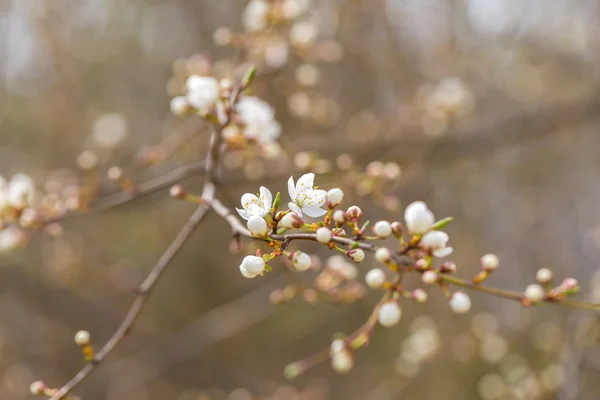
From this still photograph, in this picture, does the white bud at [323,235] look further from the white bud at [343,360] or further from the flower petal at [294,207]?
the white bud at [343,360]

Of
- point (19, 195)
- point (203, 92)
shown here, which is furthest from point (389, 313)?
point (19, 195)

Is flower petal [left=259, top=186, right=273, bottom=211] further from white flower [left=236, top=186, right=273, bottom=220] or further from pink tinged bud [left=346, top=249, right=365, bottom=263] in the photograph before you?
pink tinged bud [left=346, top=249, right=365, bottom=263]

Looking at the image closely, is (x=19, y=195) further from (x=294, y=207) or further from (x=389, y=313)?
(x=389, y=313)

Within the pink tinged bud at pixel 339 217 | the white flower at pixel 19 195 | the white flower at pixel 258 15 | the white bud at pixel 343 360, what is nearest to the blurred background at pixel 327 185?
the white flower at pixel 258 15

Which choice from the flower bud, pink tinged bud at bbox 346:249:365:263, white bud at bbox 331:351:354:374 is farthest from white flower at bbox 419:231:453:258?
white bud at bbox 331:351:354:374

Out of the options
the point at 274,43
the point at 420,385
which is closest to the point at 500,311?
the point at 420,385

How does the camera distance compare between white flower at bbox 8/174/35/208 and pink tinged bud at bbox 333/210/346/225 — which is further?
white flower at bbox 8/174/35/208

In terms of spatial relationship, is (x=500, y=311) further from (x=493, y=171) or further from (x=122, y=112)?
(x=122, y=112)
